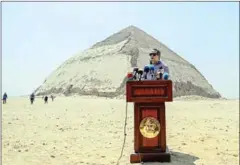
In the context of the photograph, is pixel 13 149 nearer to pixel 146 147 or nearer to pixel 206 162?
pixel 146 147

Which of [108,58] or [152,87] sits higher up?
[108,58]

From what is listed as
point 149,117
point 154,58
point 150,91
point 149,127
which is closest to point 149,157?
point 149,127

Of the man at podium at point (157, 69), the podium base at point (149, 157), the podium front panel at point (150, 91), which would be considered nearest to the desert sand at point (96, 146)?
the podium base at point (149, 157)

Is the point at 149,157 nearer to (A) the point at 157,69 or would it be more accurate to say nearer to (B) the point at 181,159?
(B) the point at 181,159

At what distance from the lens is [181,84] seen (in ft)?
269

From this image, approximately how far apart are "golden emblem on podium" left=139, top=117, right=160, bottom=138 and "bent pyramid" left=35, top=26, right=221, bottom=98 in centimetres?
6575

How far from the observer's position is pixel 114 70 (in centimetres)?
8469

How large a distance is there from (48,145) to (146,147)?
7.95ft

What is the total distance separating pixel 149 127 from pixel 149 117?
16cm

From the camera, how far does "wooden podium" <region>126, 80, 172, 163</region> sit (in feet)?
19.9

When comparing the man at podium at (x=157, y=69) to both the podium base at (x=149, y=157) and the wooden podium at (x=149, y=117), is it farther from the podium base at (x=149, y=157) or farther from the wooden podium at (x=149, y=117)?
the podium base at (x=149, y=157)

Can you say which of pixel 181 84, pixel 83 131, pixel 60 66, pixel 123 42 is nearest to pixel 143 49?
pixel 123 42

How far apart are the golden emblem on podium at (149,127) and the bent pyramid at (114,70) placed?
216ft

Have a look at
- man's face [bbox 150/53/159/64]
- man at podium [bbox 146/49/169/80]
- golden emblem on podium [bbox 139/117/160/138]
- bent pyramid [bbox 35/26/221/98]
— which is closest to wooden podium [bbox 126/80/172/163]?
golden emblem on podium [bbox 139/117/160/138]
